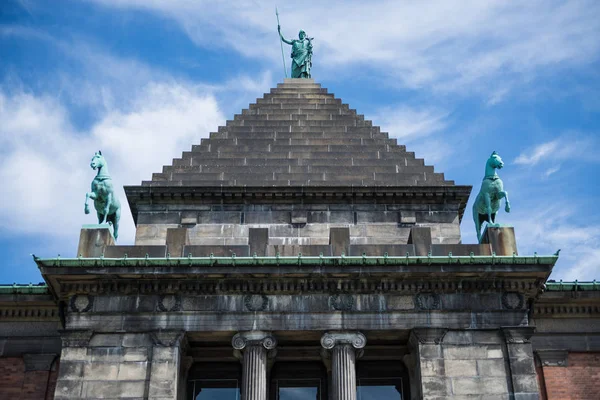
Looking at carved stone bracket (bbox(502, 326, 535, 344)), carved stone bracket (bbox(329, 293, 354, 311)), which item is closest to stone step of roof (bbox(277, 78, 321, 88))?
carved stone bracket (bbox(329, 293, 354, 311))

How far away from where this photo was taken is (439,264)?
2392 centimetres

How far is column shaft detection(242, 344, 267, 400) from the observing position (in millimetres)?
23016

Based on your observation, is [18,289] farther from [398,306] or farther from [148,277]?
[398,306]

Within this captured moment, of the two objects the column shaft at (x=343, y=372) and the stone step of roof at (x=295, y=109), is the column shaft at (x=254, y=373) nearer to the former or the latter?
the column shaft at (x=343, y=372)

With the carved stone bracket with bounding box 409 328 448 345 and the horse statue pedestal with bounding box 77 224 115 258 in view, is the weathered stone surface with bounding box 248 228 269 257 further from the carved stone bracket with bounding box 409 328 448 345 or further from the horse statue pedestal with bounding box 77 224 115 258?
the carved stone bracket with bounding box 409 328 448 345

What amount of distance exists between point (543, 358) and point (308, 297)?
7676 millimetres

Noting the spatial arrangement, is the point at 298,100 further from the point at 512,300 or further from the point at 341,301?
the point at 512,300

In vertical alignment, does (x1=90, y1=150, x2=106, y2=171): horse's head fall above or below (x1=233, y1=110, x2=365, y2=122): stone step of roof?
below

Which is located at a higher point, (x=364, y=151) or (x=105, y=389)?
(x=364, y=151)

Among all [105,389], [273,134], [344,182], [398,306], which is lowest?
[105,389]

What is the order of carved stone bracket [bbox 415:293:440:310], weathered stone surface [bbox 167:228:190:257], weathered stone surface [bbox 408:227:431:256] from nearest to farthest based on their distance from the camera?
1. carved stone bracket [bbox 415:293:440:310]
2. weathered stone surface [bbox 408:227:431:256]
3. weathered stone surface [bbox 167:228:190:257]

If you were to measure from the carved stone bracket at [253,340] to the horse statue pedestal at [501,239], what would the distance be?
713 cm

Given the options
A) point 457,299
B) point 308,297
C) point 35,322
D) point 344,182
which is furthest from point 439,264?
point 35,322

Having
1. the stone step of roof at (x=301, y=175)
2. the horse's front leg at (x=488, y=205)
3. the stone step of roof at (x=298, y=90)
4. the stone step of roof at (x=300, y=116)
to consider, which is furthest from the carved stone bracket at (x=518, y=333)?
the stone step of roof at (x=298, y=90)
